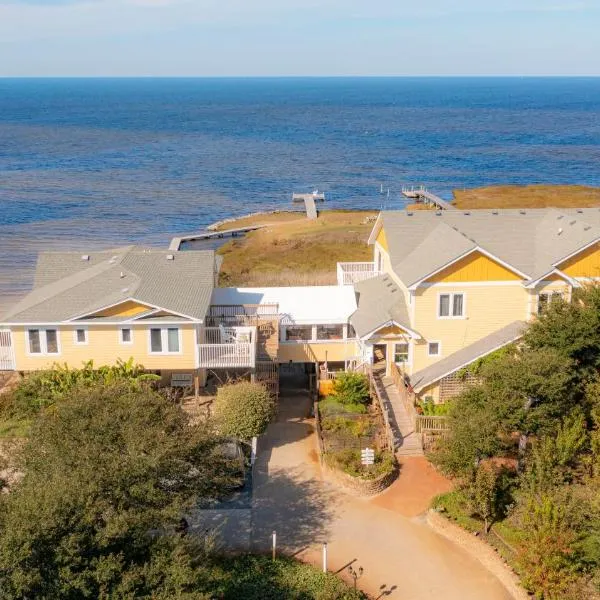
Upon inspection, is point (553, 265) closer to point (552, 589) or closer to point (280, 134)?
point (552, 589)

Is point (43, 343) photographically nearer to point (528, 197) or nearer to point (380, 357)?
point (380, 357)

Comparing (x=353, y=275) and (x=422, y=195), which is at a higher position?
(x=353, y=275)

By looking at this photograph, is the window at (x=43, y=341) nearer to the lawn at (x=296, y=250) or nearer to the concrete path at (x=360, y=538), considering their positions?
the concrete path at (x=360, y=538)

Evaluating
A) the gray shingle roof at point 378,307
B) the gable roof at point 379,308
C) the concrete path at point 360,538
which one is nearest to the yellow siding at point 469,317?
the gable roof at point 379,308

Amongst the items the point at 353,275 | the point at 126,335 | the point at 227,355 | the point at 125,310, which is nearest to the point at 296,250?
the point at 353,275

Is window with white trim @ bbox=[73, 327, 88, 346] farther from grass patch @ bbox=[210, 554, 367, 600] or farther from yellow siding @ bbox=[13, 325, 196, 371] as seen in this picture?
grass patch @ bbox=[210, 554, 367, 600]

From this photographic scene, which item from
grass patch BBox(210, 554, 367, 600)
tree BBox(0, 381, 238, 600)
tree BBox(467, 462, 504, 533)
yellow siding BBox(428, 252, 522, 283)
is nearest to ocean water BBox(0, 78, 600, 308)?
yellow siding BBox(428, 252, 522, 283)
